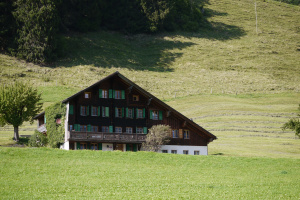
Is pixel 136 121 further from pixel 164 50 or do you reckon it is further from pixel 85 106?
pixel 164 50

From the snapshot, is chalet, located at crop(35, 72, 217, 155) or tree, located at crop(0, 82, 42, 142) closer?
chalet, located at crop(35, 72, 217, 155)

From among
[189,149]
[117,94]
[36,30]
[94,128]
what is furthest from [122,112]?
[36,30]

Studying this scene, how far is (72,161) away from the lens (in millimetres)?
36188

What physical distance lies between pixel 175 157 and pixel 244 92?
2286 inches

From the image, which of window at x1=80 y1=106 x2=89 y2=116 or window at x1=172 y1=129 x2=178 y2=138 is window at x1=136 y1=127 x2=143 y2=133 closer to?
window at x1=172 y1=129 x2=178 y2=138

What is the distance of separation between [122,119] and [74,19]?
83.4m

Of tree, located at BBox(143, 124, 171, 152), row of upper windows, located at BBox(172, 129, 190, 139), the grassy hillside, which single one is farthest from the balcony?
the grassy hillside

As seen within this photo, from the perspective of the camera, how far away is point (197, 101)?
8925cm

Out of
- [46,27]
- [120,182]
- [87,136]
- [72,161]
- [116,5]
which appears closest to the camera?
[120,182]

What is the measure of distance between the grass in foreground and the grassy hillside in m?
16.2

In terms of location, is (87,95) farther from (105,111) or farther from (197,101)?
(197,101)

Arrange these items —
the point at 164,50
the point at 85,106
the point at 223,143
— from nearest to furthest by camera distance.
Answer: the point at 85,106 → the point at 223,143 → the point at 164,50

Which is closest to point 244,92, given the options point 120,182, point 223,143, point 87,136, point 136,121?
point 223,143

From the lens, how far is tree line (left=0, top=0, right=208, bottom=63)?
374 ft
